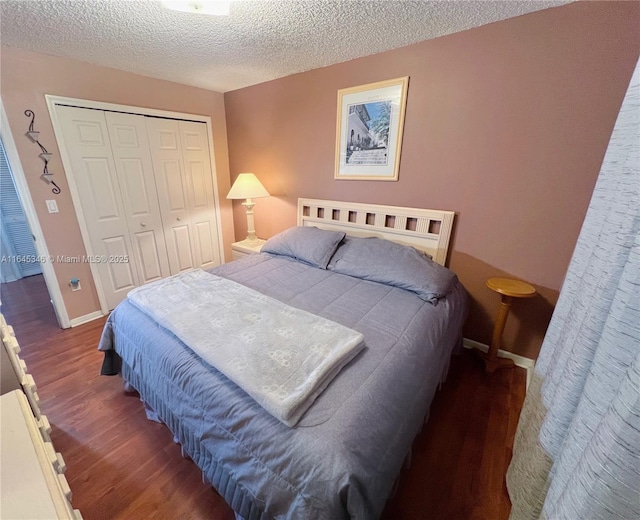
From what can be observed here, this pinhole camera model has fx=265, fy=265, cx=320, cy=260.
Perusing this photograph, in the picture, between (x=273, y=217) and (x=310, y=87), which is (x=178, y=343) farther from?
(x=310, y=87)

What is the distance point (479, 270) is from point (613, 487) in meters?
1.78

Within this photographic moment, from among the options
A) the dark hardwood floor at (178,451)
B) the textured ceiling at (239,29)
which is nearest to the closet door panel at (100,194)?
the textured ceiling at (239,29)

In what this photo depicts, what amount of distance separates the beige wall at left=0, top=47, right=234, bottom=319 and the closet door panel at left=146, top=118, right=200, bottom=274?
257 mm

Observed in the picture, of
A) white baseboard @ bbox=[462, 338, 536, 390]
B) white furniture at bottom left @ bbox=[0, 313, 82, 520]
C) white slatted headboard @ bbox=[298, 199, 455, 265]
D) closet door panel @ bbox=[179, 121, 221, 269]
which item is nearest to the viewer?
white furniture at bottom left @ bbox=[0, 313, 82, 520]

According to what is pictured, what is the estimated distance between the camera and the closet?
2502 millimetres

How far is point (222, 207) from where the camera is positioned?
371cm

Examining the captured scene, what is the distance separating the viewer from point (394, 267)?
6.44 feet

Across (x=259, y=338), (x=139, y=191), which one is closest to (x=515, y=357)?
(x=259, y=338)

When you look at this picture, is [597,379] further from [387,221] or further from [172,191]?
[172,191]

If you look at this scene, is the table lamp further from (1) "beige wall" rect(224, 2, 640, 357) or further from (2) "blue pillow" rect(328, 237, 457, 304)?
(2) "blue pillow" rect(328, 237, 457, 304)

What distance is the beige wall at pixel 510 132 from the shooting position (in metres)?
1.53

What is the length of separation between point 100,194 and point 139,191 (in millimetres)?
344

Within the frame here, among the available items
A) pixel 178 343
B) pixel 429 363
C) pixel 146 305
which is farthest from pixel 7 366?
pixel 429 363

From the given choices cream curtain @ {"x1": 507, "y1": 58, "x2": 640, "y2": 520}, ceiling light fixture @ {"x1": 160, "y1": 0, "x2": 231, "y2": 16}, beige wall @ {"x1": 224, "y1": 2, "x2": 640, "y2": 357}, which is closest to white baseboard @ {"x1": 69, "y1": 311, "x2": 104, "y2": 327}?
ceiling light fixture @ {"x1": 160, "y1": 0, "x2": 231, "y2": 16}
